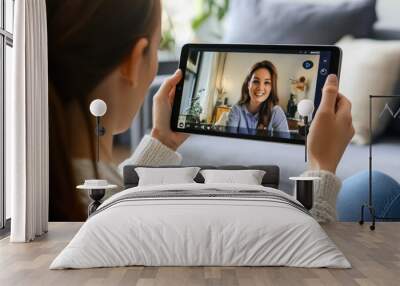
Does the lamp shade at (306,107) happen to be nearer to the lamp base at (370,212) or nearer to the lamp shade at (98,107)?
the lamp base at (370,212)

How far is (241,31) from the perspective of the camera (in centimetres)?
739

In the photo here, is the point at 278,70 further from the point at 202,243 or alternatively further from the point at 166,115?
the point at 202,243

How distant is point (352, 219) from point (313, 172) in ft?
2.41

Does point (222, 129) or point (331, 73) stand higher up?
point (331, 73)

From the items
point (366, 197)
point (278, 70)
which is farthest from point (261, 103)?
point (366, 197)

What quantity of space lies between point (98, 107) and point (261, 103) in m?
1.81

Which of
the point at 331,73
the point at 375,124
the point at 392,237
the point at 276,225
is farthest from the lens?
the point at 375,124

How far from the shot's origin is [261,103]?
6906 millimetres

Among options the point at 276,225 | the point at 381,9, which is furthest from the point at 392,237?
the point at 381,9

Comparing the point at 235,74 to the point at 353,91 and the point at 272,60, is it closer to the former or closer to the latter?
the point at 272,60

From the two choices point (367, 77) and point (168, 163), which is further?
point (168, 163)

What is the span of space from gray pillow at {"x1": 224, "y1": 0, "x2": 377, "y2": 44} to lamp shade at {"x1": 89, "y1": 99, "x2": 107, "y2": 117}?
1614mm

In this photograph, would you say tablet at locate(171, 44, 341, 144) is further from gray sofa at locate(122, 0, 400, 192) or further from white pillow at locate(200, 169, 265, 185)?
white pillow at locate(200, 169, 265, 185)

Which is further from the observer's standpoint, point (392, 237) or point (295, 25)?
point (295, 25)
